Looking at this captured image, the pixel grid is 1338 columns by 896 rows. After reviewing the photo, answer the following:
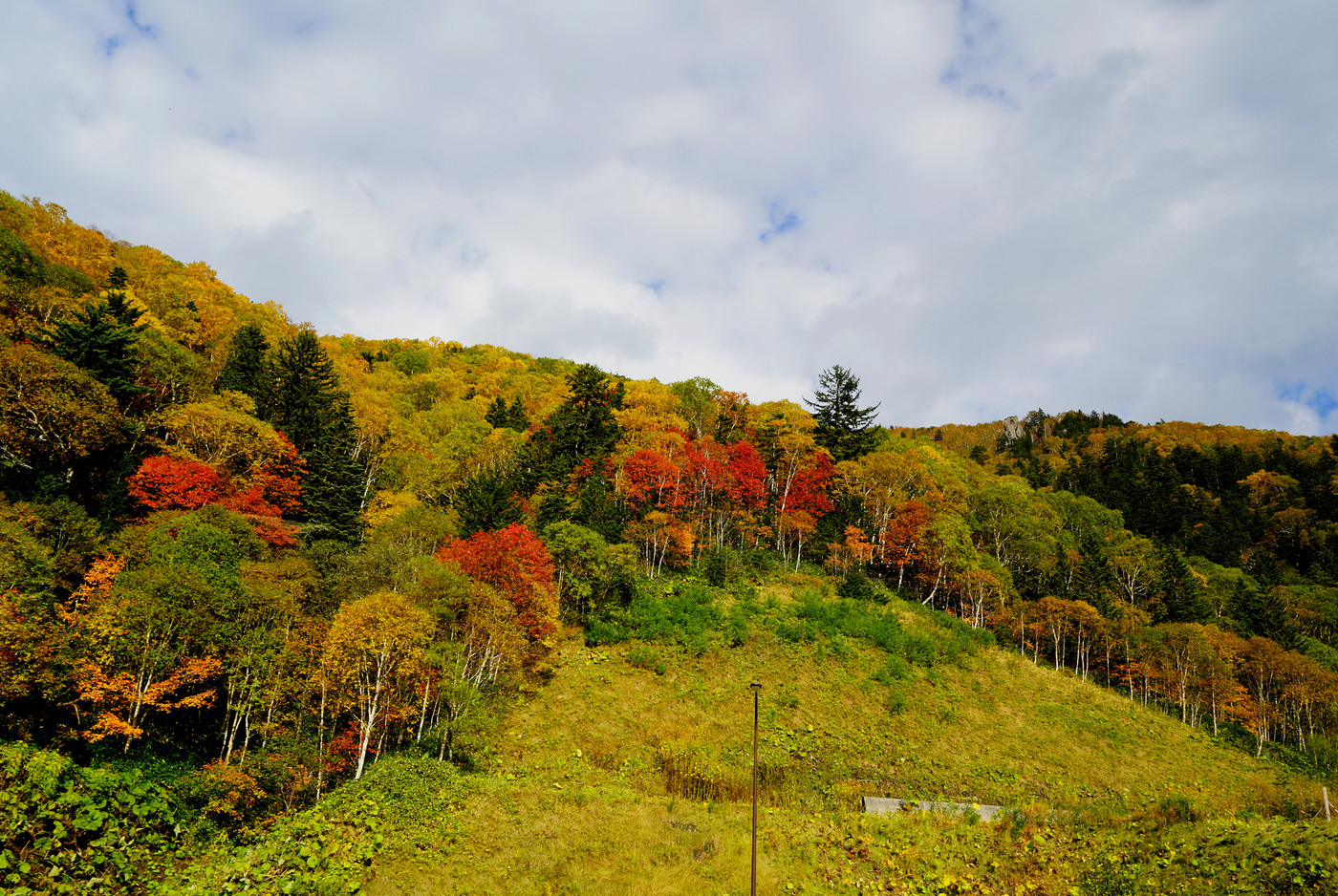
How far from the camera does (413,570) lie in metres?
24.9

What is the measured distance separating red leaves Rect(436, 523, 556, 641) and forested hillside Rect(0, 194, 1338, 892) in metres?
0.18

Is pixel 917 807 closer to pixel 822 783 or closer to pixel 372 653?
pixel 822 783

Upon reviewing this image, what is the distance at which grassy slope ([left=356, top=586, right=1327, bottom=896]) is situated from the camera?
16109 millimetres

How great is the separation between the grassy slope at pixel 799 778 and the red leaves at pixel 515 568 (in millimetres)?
3880

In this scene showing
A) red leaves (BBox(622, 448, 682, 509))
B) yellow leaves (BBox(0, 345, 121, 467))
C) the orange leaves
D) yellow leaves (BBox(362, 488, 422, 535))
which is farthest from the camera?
red leaves (BBox(622, 448, 682, 509))

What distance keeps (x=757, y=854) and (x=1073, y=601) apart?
39951mm

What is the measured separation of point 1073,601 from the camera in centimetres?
4422

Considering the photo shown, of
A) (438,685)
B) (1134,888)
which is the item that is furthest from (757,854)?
(438,685)

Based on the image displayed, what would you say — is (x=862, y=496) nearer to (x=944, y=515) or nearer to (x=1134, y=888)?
(x=944, y=515)

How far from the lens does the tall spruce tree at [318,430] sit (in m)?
33.7

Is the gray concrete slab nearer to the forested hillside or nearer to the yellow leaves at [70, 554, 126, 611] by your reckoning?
the forested hillside

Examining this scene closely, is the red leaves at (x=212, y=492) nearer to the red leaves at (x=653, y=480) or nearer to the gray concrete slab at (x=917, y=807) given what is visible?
the red leaves at (x=653, y=480)

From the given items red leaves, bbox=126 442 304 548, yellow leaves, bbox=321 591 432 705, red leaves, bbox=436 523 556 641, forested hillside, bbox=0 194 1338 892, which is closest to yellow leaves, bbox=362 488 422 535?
forested hillside, bbox=0 194 1338 892

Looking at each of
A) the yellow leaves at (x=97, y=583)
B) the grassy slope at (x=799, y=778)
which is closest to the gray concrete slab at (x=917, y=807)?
the grassy slope at (x=799, y=778)
